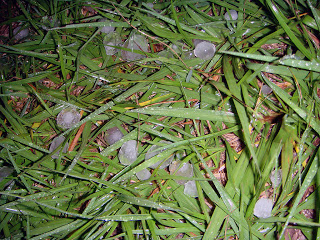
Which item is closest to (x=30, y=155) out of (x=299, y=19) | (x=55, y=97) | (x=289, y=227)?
(x=55, y=97)

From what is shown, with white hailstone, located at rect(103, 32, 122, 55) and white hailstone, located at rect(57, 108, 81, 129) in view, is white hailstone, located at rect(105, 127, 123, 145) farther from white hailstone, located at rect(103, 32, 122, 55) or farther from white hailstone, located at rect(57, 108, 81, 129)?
white hailstone, located at rect(103, 32, 122, 55)

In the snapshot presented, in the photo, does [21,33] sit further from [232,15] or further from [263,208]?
[263,208]

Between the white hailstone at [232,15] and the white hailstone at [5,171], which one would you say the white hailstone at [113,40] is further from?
the white hailstone at [5,171]

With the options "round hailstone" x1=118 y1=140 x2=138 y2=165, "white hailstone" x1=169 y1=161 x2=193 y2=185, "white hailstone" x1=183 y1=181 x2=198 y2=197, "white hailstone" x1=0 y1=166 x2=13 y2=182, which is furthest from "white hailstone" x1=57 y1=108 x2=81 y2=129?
"white hailstone" x1=183 y1=181 x2=198 y2=197

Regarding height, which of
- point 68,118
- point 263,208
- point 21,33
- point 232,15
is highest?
point 232,15

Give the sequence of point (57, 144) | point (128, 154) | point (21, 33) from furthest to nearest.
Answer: point (21, 33), point (57, 144), point (128, 154)

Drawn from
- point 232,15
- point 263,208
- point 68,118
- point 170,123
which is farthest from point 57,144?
point 232,15
